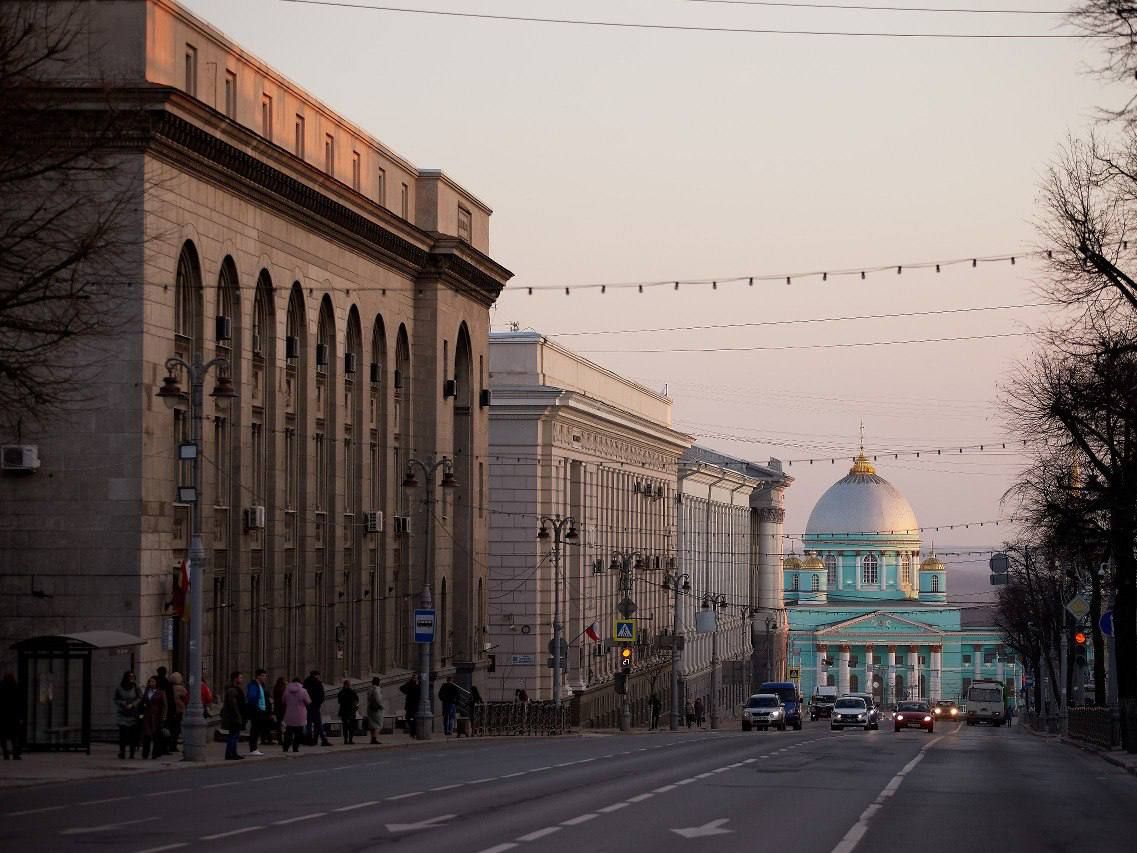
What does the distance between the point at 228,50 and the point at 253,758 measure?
1659cm

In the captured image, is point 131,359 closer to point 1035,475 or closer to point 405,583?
point 405,583

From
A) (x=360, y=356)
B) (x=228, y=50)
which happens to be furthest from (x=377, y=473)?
(x=228, y=50)

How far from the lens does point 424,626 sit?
5303 centimetres

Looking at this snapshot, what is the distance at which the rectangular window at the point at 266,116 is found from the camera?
5000 centimetres

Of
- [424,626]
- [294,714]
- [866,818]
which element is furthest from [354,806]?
[424,626]

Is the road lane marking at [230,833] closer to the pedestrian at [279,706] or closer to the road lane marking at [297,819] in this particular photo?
the road lane marking at [297,819]

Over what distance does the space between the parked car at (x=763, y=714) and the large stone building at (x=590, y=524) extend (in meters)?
6.73

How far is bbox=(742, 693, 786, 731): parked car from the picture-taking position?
3551 inches

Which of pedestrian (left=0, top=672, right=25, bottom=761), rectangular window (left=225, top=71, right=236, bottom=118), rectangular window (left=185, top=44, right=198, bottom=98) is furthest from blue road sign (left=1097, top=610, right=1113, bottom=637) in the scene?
pedestrian (left=0, top=672, right=25, bottom=761)

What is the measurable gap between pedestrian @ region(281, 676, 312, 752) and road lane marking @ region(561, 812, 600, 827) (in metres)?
18.1

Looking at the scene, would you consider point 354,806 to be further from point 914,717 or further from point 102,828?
point 914,717

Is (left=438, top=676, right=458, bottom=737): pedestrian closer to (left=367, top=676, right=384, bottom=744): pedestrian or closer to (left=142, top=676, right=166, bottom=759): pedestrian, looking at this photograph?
(left=367, top=676, right=384, bottom=744): pedestrian

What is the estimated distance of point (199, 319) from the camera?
45281 millimetres

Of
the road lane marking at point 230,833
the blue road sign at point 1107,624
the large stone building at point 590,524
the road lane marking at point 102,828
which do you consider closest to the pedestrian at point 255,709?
the road lane marking at point 102,828
